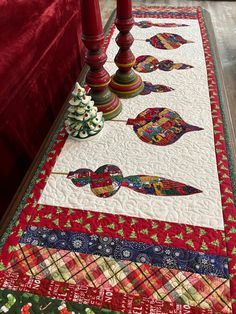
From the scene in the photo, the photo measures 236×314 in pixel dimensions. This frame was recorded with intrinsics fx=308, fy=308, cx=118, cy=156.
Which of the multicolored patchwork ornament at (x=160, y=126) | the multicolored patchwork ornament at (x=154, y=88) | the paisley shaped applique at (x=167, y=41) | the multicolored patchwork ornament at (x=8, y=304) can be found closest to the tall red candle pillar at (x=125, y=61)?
the multicolored patchwork ornament at (x=154, y=88)

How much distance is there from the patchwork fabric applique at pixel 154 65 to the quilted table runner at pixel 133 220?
0.21 meters

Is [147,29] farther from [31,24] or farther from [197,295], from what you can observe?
[197,295]

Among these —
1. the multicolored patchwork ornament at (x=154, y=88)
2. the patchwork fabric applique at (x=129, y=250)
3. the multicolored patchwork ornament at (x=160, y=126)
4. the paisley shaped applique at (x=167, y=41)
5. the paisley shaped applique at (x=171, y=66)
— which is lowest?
the patchwork fabric applique at (x=129, y=250)

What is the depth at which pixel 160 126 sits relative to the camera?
41.2 inches

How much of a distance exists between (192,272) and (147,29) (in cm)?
135

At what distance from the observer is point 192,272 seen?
684mm

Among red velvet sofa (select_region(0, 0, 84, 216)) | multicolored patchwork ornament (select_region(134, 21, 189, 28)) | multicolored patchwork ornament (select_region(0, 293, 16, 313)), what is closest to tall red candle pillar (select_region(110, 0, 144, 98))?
red velvet sofa (select_region(0, 0, 84, 216))

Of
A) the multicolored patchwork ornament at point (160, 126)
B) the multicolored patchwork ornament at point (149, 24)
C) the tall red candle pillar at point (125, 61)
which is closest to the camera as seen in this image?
the multicolored patchwork ornament at point (160, 126)

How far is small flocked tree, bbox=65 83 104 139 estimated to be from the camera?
0.93m

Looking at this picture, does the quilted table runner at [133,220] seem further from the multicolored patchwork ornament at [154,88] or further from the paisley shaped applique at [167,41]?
the paisley shaped applique at [167,41]

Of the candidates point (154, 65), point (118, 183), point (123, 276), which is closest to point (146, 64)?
point (154, 65)

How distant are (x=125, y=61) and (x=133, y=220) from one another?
2.09ft

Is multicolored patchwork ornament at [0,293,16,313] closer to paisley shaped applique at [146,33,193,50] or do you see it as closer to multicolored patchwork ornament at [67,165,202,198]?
multicolored patchwork ornament at [67,165,202,198]

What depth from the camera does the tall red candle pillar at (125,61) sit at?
1.10m
